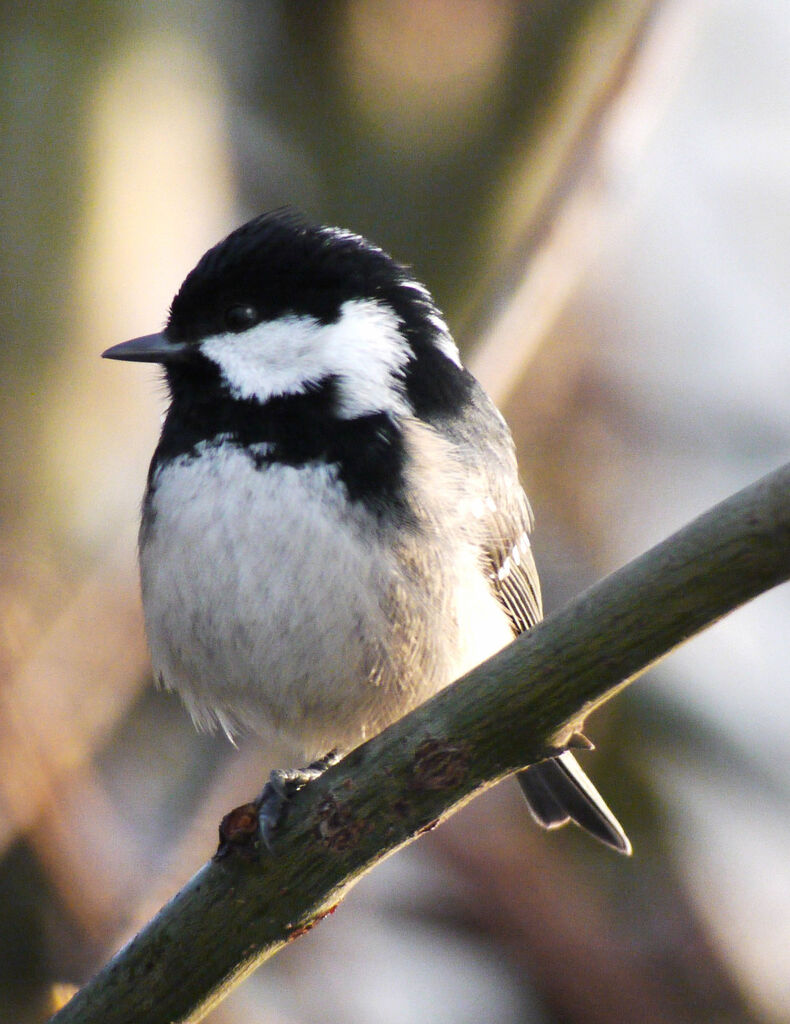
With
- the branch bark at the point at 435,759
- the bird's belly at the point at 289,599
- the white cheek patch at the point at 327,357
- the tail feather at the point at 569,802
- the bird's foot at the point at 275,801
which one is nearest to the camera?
the branch bark at the point at 435,759

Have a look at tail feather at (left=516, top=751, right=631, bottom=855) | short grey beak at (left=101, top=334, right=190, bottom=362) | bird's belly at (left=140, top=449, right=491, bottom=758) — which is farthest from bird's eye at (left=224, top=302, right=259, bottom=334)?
tail feather at (left=516, top=751, right=631, bottom=855)

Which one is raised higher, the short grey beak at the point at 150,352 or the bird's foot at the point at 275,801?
the short grey beak at the point at 150,352

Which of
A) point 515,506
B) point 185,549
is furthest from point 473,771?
point 515,506

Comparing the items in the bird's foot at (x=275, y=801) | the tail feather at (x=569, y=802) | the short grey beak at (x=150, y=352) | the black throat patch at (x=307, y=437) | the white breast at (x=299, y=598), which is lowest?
the tail feather at (x=569, y=802)

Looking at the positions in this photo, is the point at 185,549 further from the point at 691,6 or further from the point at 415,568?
the point at 691,6

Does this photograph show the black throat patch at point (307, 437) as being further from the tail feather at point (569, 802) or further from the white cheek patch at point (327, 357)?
the tail feather at point (569, 802)

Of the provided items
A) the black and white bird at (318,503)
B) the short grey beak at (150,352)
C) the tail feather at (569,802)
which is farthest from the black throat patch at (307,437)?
the tail feather at (569,802)

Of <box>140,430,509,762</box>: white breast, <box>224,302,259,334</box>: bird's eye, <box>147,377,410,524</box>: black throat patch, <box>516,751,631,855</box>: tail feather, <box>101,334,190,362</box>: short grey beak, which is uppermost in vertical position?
<box>224,302,259,334</box>: bird's eye

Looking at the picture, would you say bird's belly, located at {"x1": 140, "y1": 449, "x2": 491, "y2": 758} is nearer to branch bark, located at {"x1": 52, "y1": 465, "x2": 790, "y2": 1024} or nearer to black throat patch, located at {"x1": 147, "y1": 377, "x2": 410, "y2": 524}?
black throat patch, located at {"x1": 147, "y1": 377, "x2": 410, "y2": 524}

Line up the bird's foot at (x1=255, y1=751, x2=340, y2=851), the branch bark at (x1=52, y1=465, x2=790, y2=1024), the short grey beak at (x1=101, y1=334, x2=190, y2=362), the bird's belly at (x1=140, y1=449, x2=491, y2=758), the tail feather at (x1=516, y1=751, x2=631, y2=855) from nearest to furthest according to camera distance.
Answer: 1. the branch bark at (x1=52, y1=465, x2=790, y2=1024)
2. the bird's foot at (x1=255, y1=751, x2=340, y2=851)
3. the bird's belly at (x1=140, y1=449, x2=491, y2=758)
4. the short grey beak at (x1=101, y1=334, x2=190, y2=362)
5. the tail feather at (x1=516, y1=751, x2=631, y2=855)
